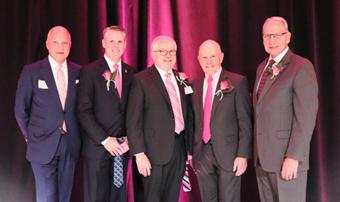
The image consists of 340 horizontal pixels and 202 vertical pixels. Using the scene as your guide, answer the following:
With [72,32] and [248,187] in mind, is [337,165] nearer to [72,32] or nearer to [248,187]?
[248,187]

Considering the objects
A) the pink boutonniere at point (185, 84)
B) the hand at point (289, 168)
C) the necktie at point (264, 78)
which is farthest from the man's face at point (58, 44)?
the hand at point (289, 168)

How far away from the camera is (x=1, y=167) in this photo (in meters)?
3.93

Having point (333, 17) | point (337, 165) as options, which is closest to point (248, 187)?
point (337, 165)

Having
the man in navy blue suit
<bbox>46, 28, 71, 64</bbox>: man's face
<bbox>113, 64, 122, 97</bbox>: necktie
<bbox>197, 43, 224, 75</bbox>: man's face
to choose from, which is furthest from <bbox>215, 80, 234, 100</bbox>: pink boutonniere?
<bbox>46, 28, 71, 64</bbox>: man's face

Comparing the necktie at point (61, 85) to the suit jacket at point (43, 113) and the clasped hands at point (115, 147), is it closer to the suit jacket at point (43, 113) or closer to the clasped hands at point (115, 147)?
the suit jacket at point (43, 113)

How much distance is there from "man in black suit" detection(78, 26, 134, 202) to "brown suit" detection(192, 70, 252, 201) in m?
0.63

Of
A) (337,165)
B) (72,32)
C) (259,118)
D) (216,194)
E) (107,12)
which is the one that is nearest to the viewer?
(259,118)

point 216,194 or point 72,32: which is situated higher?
point 72,32

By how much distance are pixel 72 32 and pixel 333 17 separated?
247 centimetres

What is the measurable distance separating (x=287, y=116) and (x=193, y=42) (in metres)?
1.83

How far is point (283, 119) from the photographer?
9.28 ft

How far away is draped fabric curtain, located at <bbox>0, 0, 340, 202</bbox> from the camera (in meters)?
3.84

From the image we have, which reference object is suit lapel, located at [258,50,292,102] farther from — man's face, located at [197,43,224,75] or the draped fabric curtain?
the draped fabric curtain

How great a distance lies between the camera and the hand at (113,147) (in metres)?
3.05
